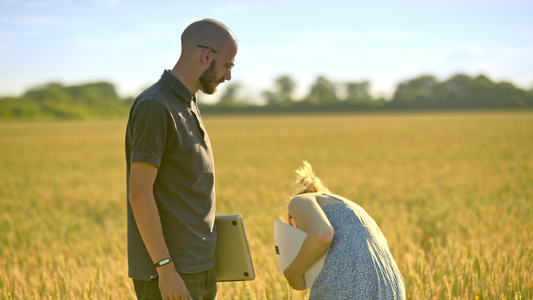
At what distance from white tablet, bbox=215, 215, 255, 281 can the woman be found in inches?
9.2

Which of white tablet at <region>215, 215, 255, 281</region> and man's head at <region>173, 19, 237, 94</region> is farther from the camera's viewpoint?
white tablet at <region>215, 215, 255, 281</region>

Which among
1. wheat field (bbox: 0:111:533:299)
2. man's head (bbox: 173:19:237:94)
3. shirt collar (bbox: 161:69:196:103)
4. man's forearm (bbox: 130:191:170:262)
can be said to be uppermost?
man's head (bbox: 173:19:237:94)

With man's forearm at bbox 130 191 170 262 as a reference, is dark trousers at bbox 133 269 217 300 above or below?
below

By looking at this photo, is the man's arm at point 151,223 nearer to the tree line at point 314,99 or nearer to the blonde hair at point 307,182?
the blonde hair at point 307,182

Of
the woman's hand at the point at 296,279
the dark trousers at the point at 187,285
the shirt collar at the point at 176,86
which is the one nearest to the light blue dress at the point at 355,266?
the woman's hand at the point at 296,279

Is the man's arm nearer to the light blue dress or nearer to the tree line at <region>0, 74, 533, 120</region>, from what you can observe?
the light blue dress

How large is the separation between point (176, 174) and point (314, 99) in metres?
131

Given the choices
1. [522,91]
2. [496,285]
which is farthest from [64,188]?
[522,91]

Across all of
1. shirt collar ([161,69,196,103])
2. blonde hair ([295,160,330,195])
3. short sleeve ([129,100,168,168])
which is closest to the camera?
short sleeve ([129,100,168,168])

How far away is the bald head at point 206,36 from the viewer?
2180mm

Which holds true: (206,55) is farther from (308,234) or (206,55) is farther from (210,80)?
(308,234)

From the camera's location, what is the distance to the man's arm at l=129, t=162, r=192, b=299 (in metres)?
2.03

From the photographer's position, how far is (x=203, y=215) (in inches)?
87.9

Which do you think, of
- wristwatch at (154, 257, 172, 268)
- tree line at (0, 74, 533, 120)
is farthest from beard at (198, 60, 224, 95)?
tree line at (0, 74, 533, 120)
